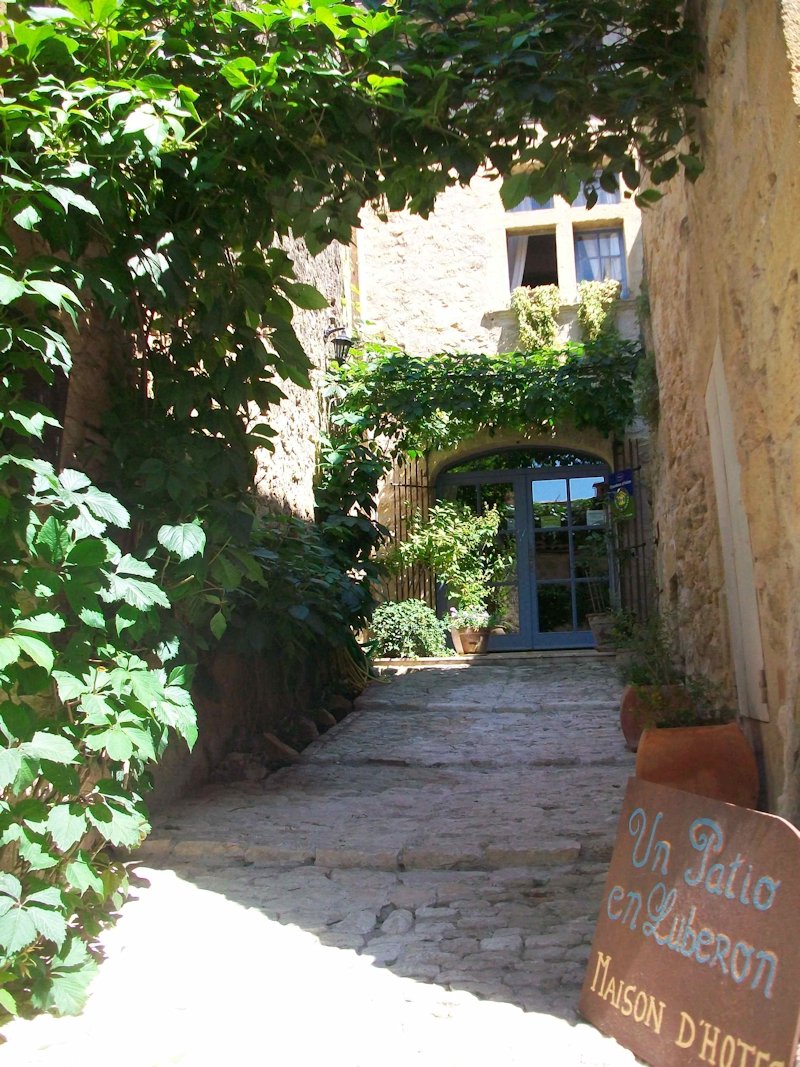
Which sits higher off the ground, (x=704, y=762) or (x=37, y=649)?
(x=37, y=649)

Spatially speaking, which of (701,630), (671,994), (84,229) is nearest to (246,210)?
(84,229)

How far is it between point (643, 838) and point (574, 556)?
7.86 meters

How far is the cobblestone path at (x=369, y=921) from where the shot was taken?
200cm

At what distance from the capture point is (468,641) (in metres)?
8.95

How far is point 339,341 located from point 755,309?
6024mm

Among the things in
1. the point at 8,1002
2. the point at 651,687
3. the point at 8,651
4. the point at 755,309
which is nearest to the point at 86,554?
the point at 8,651

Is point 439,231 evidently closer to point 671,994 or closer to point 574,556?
point 574,556

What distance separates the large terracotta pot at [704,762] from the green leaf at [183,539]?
178 cm

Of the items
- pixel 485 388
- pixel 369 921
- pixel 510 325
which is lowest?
pixel 369 921

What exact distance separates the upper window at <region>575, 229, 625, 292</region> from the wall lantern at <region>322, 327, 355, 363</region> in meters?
2.92

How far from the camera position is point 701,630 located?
4.61m

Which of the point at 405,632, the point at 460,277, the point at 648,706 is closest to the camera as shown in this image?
the point at 648,706

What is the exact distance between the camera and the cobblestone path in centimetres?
200

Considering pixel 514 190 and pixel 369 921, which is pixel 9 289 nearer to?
pixel 514 190
